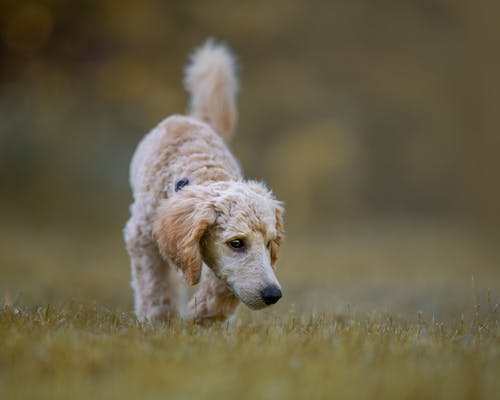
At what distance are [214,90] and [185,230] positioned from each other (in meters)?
2.21

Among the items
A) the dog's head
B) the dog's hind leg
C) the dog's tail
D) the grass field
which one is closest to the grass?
the grass field

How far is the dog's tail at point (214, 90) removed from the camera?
554 cm

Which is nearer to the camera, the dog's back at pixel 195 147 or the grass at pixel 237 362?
the grass at pixel 237 362

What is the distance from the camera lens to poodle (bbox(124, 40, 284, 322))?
366cm

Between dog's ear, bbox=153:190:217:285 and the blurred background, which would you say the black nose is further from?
the blurred background

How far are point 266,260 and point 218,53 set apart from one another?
2888mm

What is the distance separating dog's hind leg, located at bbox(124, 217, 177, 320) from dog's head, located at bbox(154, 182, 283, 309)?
0.52 meters

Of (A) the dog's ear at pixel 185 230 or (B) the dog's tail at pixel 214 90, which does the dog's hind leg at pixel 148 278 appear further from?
(B) the dog's tail at pixel 214 90

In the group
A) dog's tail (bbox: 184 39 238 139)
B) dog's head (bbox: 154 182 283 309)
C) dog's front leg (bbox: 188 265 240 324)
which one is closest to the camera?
dog's head (bbox: 154 182 283 309)

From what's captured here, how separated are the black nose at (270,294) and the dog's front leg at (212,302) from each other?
0.59 meters

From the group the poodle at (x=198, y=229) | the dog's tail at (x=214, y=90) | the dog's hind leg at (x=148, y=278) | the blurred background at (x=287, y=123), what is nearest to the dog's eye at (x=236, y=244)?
the poodle at (x=198, y=229)

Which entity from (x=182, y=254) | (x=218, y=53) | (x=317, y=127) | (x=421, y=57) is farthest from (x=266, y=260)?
(x=421, y=57)

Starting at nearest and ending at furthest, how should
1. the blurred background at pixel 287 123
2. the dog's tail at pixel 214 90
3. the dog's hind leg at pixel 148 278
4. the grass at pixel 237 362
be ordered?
the grass at pixel 237 362
the dog's hind leg at pixel 148 278
the dog's tail at pixel 214 90
the blurred background at pixel 287 123

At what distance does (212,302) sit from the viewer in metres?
4.12
